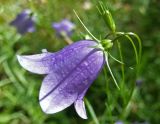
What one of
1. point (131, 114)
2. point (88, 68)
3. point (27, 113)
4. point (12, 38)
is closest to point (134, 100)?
point (131, 114)

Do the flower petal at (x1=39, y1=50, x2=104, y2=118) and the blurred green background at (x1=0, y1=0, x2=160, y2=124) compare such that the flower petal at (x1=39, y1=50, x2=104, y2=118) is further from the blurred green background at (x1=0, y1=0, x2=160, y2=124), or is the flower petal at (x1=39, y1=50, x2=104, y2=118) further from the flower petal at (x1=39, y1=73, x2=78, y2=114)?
the blurred green background at (x1=0, y1=0, x2=160, y2=124)

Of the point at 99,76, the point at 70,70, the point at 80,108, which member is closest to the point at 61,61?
the point at 70,70

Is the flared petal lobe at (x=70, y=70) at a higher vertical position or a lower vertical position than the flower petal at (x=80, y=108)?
higher

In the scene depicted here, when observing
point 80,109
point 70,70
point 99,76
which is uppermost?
point 70,70

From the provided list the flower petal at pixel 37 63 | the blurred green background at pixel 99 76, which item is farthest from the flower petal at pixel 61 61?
the blurred green background at pixel 99 76

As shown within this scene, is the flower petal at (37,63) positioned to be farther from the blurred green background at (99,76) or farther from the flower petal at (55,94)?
the blurred green background at (99,76)

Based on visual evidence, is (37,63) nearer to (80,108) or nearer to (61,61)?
(61,61)
